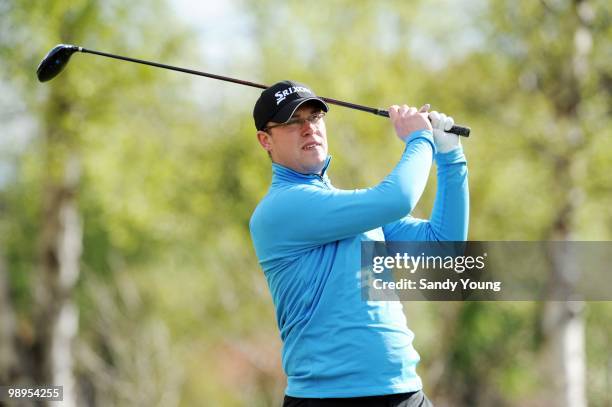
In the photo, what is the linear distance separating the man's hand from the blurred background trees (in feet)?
30.1

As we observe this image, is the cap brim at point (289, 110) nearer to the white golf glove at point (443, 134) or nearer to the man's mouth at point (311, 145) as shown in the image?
the man's mouth at point (311, 145)

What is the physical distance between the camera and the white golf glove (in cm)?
313

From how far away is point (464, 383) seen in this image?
2469 cm

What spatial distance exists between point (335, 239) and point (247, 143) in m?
14.8

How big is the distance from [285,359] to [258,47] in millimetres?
13542

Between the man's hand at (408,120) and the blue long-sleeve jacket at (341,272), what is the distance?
1.7 inches

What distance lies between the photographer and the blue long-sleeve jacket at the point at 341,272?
2.87 m

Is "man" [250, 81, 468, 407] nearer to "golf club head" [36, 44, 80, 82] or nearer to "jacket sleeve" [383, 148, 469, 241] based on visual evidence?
"jacket sleeve" [383, 148, 469, 241]

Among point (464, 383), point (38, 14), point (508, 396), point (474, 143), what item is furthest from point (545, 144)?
point (508, 396)

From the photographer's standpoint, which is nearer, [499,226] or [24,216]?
[499,226]

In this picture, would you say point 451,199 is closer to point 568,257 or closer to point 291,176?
point 291,176

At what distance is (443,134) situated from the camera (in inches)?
123

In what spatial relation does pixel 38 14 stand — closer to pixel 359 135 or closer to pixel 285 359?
pixel 359 135

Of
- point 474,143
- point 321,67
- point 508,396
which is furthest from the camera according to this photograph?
point 508,396
